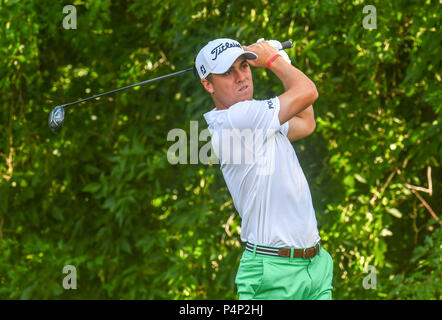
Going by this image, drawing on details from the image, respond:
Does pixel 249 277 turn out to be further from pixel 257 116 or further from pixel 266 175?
pixel 257 116

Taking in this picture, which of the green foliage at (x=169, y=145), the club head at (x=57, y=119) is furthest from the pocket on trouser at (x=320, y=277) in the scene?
the green foliage at (x=169, y=145)

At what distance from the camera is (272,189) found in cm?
330

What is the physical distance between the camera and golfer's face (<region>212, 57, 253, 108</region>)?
3459 millimetres

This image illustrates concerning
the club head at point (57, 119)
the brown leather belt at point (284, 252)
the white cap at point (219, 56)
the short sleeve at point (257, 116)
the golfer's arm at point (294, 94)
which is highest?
the white cap at point (219, 56)

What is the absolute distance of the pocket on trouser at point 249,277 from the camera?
332 centimetres

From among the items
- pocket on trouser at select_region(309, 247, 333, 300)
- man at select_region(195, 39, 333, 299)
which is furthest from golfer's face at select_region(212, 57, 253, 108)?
pocket on trouser at select_region(309, 247, 333, 300)

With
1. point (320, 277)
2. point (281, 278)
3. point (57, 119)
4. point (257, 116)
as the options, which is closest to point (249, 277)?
point (281, 278)

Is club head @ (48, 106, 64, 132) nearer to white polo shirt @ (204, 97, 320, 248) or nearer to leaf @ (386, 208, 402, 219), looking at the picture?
white polo shirt @ (204, 97, 320, 248)

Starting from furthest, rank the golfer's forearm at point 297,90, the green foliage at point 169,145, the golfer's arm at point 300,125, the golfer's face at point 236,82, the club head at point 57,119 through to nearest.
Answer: the green foliage at point 169,145 < the club head at point 57,119 < the golfer's arm at point 300,125 < the golfer's face at point 236,82 < the golfer's forearm at point 297,90

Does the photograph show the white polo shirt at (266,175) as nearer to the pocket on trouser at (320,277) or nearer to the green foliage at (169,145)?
the pocket on trouser at (320,277)

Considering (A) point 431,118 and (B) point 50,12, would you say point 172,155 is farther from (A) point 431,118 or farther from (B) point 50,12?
(A) point 431,118

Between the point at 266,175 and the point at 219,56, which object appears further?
the point at 219,56

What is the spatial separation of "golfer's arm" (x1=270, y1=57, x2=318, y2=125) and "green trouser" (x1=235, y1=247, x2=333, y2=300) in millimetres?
575

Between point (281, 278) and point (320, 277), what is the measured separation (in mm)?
181
